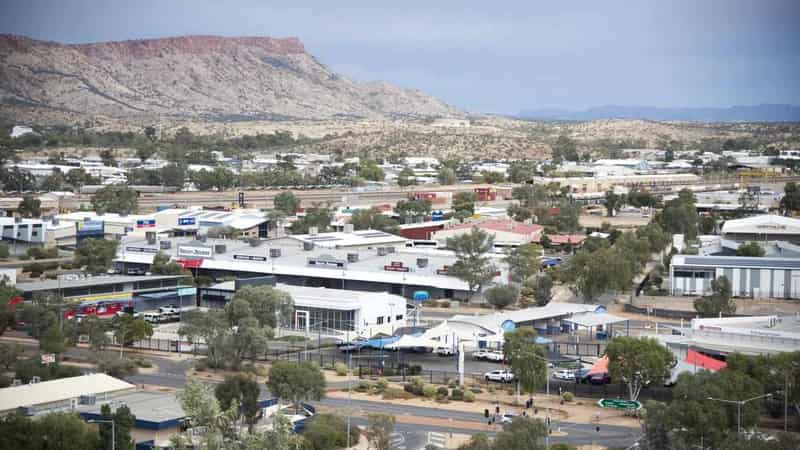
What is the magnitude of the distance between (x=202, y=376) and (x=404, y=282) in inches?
614

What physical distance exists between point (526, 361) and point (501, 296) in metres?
13.2

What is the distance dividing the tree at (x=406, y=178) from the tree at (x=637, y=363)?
7321cm

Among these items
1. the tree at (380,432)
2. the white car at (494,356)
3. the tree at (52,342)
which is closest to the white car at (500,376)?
the white car at (494,356)

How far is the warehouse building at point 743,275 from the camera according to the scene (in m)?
48.2

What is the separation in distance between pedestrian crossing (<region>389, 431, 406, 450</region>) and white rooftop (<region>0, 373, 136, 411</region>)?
639cm

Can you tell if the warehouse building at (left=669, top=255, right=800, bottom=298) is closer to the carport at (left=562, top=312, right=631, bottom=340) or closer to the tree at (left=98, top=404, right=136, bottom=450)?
the carport at (left=562, top=312, right=631, bottom=340)

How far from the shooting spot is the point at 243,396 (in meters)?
25.9

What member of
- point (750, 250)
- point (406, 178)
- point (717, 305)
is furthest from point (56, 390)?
point (406, 178)

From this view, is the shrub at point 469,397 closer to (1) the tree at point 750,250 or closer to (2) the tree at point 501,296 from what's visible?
(2) the tree at point 501,296

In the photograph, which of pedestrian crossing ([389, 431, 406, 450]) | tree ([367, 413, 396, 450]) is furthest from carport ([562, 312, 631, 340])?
tree ([367, 413, 396, 450])

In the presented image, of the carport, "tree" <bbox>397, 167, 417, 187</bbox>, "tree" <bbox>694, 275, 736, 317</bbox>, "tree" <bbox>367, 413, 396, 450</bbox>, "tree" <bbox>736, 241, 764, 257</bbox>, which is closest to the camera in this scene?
"tree" <bbox>367, 413, 396, 450</bbox>

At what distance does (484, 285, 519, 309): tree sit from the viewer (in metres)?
44.5

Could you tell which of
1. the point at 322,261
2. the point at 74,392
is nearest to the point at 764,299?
the point at 322,261

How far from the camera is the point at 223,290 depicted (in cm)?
4438
